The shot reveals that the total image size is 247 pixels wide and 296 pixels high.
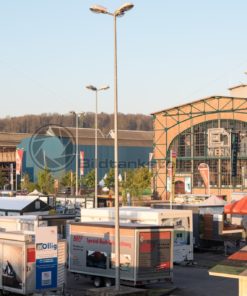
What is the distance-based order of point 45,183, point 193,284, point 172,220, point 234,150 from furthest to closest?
point 45,183
point 234,150
point 172,220
point 193,284

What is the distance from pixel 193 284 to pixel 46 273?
7.76m

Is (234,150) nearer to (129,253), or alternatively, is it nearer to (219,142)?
(219,142)

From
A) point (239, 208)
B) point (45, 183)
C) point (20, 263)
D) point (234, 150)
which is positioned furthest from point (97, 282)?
point (45, 183)

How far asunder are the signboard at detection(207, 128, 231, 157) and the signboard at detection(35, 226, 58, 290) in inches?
2203

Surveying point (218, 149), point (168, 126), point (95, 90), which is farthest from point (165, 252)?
point (168, 126)

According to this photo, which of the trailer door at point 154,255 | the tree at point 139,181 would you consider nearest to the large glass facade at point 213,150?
the tree at point 139,181

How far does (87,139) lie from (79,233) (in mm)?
97244

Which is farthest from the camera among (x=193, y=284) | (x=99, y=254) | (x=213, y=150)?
(x=213, y=150)

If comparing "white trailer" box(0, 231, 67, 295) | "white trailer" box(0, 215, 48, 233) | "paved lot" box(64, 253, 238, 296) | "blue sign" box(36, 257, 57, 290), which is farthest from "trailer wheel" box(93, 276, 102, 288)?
"white trailer" box(0, 215, 48, 233)

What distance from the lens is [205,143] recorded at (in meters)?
82.4

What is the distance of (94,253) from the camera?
27.5m

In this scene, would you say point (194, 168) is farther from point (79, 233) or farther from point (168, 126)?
point (79, 233)

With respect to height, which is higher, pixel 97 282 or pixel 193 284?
pixel 97 282

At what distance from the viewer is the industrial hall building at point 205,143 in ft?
255
